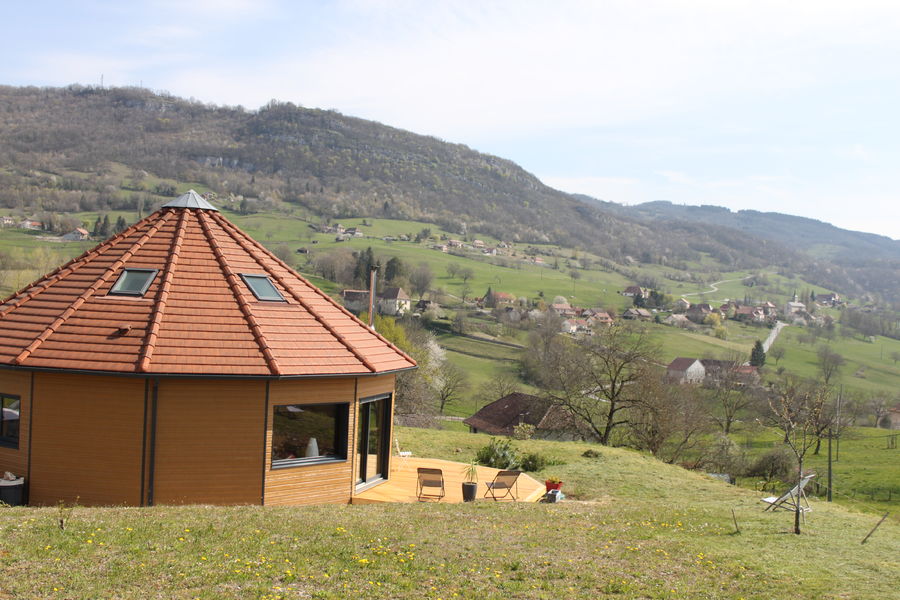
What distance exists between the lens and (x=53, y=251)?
84.6m

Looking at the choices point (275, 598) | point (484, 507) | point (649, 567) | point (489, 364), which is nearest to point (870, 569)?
point (649, 567)

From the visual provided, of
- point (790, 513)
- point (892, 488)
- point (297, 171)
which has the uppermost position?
point (297, 171)

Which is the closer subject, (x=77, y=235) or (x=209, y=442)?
(x=209, y=442)

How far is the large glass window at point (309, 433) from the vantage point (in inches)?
587

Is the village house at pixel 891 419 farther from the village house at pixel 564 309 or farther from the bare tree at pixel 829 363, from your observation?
the village house at pixel 564 309

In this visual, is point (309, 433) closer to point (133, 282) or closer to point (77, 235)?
point (133, 282)

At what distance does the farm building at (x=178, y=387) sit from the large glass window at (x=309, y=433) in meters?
0.03

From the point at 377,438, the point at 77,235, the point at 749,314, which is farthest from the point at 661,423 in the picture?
the point at 749,314

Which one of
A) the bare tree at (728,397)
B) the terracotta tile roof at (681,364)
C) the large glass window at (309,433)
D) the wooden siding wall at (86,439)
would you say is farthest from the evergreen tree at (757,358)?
the wooden siding wall at (86,439)

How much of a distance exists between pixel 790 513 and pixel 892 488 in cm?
3765

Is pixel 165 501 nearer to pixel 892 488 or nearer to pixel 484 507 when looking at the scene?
pixel 484 507

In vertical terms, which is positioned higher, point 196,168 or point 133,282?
point 196,168

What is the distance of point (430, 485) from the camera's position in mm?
15492

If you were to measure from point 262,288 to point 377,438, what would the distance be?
4.81m
